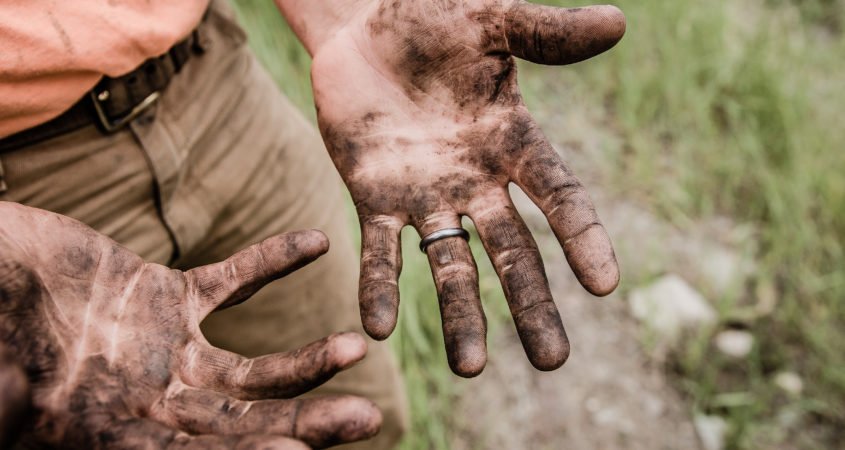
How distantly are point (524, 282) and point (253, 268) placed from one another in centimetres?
41

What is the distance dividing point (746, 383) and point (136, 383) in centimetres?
188

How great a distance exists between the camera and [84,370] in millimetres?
872

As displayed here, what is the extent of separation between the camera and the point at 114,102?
1141mm

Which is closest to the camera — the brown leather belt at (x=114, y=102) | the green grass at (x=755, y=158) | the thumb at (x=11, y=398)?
the thumb at (x=11, y=398)

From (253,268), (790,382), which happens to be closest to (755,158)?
(790,382)

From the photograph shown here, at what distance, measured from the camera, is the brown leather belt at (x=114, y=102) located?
108cm

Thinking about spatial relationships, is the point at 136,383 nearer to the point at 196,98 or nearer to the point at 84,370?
the point at 84,370

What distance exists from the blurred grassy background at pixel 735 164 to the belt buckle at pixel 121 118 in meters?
1.06

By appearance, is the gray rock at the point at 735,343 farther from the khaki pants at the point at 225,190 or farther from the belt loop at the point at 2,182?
the belt loop at the point at 2,182

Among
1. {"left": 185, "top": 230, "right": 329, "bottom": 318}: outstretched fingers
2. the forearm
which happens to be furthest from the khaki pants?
{"left": 185, "top": 230, "right": 329, "bottom": 318}: outstretched fingers

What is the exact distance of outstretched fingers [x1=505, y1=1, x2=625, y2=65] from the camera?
1037mm

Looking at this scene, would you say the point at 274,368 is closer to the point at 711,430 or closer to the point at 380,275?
the point at 380,275

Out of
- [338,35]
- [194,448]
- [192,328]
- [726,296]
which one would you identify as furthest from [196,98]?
[726,296]

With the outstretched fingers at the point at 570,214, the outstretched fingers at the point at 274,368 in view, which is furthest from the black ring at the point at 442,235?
the outstretched fingers at the point at 274,368
